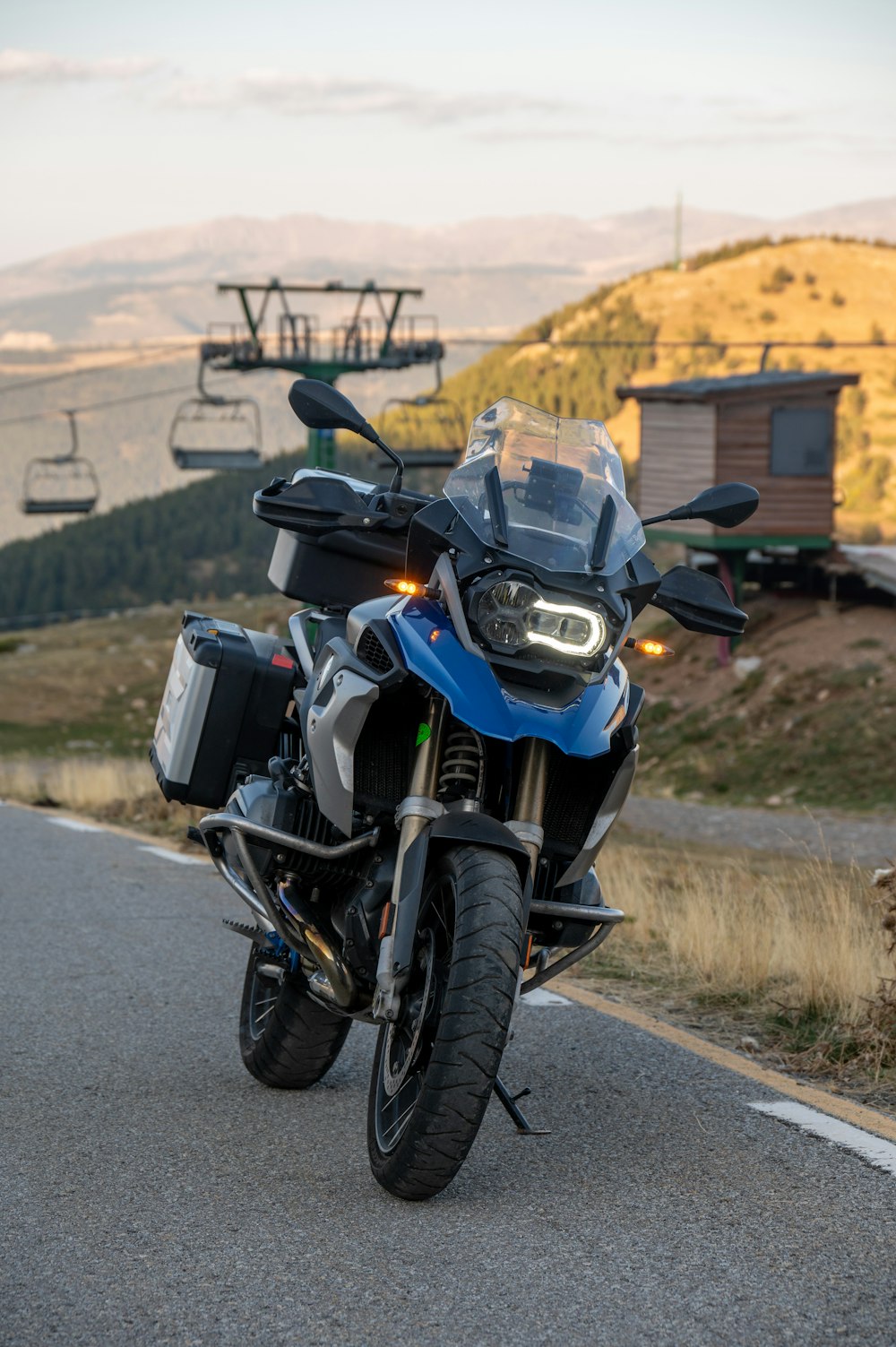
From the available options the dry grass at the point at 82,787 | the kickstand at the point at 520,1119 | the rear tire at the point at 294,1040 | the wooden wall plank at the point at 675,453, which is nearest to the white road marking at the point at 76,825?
the dry grass at the point at 82,787

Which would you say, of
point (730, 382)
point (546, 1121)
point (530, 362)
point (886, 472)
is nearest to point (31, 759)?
point (730, 382)

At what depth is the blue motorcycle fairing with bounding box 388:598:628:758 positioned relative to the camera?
168 inches

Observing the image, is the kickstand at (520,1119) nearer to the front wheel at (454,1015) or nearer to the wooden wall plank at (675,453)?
the front wheel at (454,1015)

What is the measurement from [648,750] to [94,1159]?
31798 mm

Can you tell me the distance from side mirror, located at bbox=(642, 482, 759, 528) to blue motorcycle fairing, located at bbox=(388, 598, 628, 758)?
60 cm

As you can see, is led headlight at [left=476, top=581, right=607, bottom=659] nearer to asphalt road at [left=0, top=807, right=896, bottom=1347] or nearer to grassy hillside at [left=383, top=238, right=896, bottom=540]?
asphalt road at [left=0, top=807, right=896, bottom=1347]

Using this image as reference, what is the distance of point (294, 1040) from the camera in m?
5.46

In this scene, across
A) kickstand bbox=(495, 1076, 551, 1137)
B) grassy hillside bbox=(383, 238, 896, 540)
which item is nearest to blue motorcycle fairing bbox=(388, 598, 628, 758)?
kickstand bbox=(495, 1076, 551, 1137)

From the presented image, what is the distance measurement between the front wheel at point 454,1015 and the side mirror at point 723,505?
1.15m

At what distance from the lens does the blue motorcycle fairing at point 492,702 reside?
4270 millimetres

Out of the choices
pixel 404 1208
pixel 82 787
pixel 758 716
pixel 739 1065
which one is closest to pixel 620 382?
pixel 758 716

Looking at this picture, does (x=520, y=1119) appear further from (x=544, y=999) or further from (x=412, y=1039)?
(x=544, y=999)

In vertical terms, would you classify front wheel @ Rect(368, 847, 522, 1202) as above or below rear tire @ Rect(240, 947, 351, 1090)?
above

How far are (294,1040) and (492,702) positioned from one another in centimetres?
170
